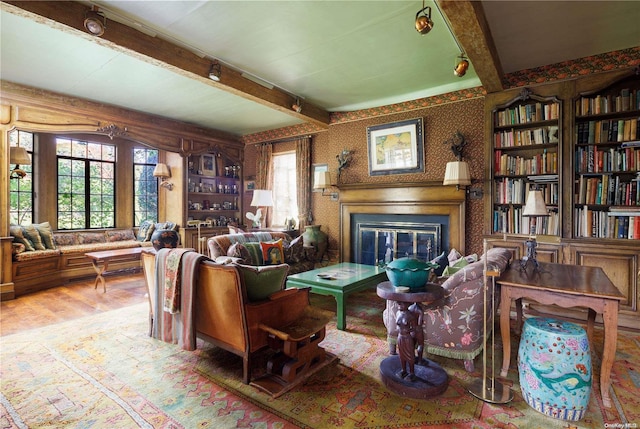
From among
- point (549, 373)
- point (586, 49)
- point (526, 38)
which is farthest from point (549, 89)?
point (549, 373)

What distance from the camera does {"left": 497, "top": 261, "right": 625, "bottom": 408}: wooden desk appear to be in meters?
2.00

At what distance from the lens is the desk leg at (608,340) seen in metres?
1.98

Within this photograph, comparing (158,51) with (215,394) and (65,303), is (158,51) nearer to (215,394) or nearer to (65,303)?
(215,394)

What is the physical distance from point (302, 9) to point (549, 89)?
3196 mm

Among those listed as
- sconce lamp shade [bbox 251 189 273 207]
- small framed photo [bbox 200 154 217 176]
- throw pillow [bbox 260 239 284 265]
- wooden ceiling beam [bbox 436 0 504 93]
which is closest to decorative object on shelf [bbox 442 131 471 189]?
wooden ceiling beam [bbox 436 0 504 93]

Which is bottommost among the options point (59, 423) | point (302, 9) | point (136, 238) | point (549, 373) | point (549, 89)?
point (59, 423)

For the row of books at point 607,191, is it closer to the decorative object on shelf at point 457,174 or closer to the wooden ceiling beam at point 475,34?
the decorative object on shelf at point 457,174

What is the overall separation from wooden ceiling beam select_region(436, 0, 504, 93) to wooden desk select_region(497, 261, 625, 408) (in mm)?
2021

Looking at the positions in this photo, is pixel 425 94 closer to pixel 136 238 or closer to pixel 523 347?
pixel 523 347

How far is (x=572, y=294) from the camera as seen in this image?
2072mm

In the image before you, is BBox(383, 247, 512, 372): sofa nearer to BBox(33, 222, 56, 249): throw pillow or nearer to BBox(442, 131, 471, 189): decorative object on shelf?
BBox(442, 131, 471, 189): decorative object on shelf

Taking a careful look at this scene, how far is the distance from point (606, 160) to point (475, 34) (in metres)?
2.34

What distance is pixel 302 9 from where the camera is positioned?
9.03 feet

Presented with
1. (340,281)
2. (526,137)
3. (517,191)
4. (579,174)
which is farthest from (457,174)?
(340,281)
